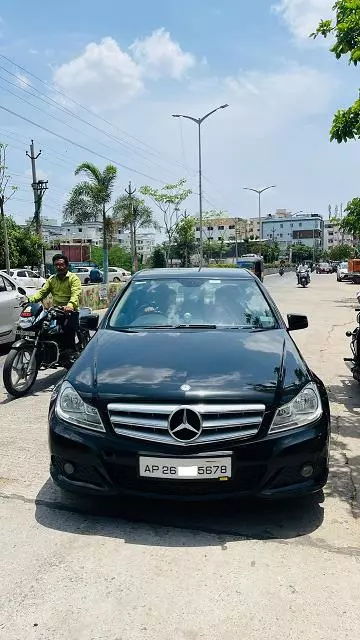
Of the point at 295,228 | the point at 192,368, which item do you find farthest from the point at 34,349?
the point at 295,228

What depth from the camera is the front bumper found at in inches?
124

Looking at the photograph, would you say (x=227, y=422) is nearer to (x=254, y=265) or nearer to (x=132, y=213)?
(x=254, y=265)

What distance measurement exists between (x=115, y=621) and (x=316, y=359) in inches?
296

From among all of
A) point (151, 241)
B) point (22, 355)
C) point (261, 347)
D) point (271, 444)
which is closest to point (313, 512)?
point (271, 444)

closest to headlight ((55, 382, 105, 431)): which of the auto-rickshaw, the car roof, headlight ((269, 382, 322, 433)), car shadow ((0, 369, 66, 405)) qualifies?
headlight ((269, 382, 322, 433))

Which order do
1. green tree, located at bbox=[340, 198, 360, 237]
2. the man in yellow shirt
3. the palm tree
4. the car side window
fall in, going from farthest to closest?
the palm tree
green tree, located at bbox=[340, 198, 360, 237]
the car side window
the man in yellow shirt

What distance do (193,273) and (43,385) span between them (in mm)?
3138

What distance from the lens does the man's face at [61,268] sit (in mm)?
7442

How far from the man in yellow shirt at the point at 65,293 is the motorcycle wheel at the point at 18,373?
62cm

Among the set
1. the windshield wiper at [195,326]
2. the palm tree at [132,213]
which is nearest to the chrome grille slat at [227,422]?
the windshield wiper at [195,326]

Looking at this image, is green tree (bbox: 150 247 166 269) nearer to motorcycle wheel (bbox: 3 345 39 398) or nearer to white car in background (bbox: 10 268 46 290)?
white car in background (bbox: 10 268 46 290)

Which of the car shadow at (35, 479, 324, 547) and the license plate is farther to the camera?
the car shadow at (35, 479, 324, 547)

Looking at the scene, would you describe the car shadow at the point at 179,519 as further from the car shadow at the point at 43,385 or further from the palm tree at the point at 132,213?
the palm tree at the point at 132,213

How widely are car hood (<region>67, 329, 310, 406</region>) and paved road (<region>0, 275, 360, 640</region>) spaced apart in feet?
2.54
